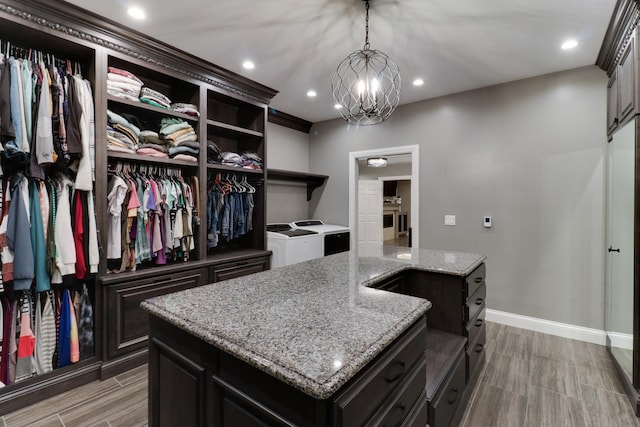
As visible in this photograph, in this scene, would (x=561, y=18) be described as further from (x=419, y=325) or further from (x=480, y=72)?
(x=419, y=325)

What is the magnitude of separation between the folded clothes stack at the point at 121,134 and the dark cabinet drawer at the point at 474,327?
2808mm

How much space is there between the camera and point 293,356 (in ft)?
2.70

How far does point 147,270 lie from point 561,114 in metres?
4.11

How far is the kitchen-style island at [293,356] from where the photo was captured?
0.79 metres

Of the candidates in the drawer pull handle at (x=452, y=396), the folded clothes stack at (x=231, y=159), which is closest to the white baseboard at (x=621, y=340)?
the drawer pull handle at (x=452, y=396)

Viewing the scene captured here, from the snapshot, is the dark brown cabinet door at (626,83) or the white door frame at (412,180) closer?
the dark brown cabinet door at (626,83)

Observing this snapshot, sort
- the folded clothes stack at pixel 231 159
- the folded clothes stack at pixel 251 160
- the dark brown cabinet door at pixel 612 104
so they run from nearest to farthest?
the dark brown cabinet door at pixel 612 104, the folded clothes stack at pixel 231 159, the folded clothes stack at pixel 251 160

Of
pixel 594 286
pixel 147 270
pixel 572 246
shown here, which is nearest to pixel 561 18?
pixel 572 246

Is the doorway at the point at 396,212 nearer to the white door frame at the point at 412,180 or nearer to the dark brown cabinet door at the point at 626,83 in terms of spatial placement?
the white door frame at the point at 412,180

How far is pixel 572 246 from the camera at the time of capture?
9.68 feet

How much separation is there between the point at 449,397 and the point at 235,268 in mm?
2169

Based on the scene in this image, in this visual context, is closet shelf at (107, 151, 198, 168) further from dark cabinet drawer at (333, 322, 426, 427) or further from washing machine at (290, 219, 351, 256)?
dark cabinet drawer at (333, 322, 426, 427)

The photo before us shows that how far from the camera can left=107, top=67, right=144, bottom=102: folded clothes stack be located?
7.52 feet

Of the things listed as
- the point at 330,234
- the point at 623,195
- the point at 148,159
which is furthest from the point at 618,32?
the point at 148,159
